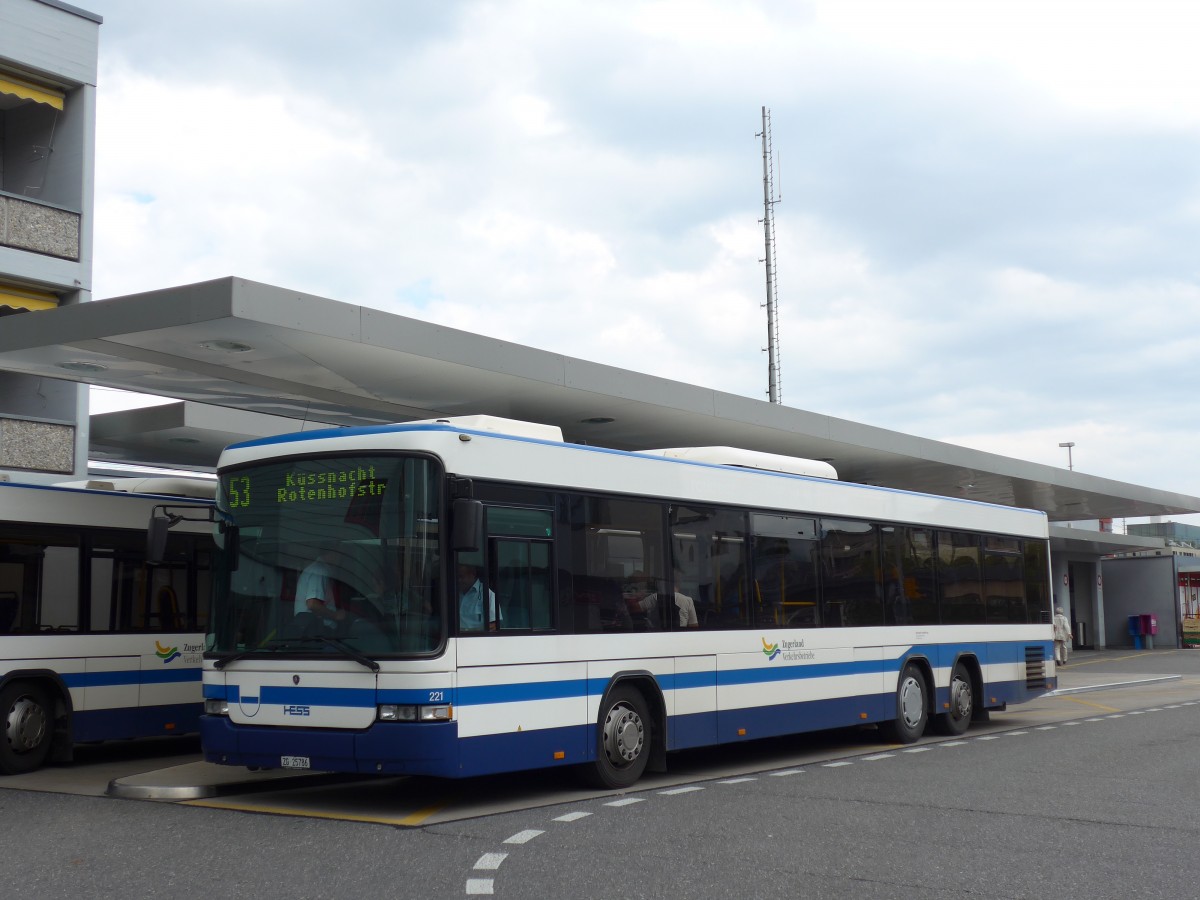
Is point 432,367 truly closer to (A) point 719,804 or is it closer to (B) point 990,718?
(A) point 719,804

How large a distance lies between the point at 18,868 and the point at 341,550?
10.2 ft

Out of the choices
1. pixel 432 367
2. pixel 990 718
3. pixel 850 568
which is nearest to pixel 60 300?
pixel 432 367

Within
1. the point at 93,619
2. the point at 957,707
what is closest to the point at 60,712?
the point at 93,619

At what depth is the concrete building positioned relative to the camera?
22.0 meters

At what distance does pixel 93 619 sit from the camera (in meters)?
13.7

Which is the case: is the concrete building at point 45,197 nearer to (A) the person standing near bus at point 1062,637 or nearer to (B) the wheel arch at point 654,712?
(B) the wheel arch at point 654,712

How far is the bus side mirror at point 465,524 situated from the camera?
989cm

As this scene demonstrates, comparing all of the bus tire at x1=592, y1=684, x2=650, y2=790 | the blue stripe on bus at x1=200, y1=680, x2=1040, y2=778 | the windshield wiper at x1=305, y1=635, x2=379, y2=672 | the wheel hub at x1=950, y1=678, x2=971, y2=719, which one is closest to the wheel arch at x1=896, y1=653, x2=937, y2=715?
the wheel hub at x1=950, y1=678, x2=971, y2=719

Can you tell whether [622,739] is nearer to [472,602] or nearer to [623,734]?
[623,734]

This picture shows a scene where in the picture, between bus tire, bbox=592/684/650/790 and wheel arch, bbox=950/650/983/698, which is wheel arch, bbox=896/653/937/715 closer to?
wheel arch, bbox=950/650/983/698

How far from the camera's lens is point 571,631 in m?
11.2

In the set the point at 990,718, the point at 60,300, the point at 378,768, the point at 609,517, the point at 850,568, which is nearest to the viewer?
the point at 378,768

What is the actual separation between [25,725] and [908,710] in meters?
9.65

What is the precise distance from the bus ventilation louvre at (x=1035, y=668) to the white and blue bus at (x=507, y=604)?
510cm
